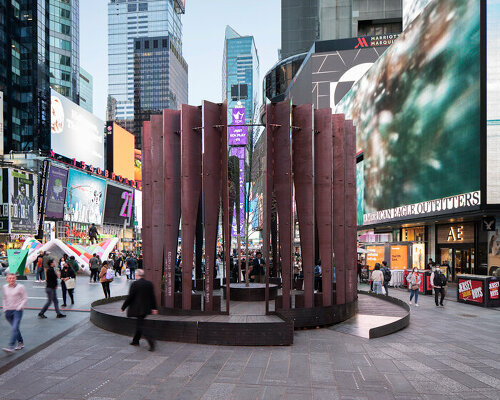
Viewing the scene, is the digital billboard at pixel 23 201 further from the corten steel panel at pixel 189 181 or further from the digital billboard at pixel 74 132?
the corten steel panel at pixel 189 181

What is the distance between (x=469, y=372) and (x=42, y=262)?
22.3 m

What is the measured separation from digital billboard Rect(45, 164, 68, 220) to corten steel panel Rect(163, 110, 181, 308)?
4754cm

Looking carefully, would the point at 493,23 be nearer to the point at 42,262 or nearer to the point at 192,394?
the point at 192,394

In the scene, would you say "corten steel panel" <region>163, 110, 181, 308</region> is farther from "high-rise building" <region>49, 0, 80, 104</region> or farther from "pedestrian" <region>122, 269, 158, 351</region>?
"high-rise building" <region>49, 0, 80, 104</region>

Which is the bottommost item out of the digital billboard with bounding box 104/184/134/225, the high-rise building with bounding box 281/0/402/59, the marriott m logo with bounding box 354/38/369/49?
the digital billboard with bounding box 104/184/134/225

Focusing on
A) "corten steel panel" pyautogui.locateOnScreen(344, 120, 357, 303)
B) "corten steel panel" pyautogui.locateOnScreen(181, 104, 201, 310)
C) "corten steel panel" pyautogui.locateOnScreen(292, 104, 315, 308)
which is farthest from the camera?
"corten steel panel" pyautogui.locateOnScreen(344, 120, 357, 303)

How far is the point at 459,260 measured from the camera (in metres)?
29.6

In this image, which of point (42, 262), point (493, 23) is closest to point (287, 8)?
point (493, 23)

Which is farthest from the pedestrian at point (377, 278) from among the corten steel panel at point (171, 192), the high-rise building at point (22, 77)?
the high-rise building at point (22, 77)

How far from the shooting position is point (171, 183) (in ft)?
38.3

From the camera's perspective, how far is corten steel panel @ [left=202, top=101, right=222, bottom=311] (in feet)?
36.6

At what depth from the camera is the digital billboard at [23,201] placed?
51031 millimetres

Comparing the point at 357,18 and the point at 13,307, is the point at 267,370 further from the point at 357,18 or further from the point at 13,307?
the point at 357,18

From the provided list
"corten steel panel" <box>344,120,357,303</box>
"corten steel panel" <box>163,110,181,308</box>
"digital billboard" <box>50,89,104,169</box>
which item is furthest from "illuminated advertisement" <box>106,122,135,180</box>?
"corten steel panel" <box>344,120,357,303</box>
